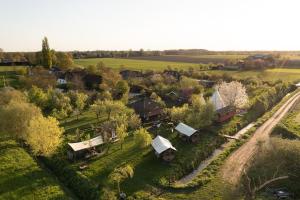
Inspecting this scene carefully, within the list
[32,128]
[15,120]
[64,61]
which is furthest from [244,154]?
[64,61]

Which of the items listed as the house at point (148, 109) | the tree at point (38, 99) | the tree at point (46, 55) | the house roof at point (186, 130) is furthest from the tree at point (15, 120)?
the tree at point (46, 55)

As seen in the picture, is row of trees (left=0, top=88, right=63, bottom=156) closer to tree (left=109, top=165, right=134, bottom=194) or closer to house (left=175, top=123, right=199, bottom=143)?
tree (left=109, top=165, right=134, bottom=194)

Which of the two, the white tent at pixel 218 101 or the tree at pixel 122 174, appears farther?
the white tent at pixel 218 101

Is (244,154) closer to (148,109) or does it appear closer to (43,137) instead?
(148,109)

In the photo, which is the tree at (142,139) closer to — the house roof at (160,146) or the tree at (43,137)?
the house roof at (160,146)

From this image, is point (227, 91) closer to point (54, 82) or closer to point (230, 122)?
point (230, 122)
